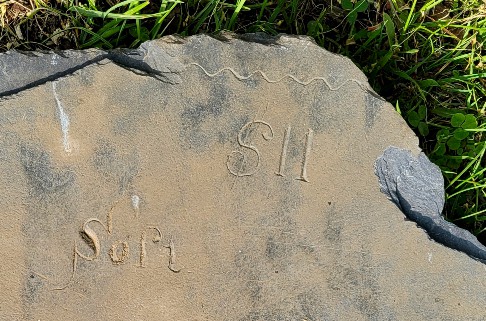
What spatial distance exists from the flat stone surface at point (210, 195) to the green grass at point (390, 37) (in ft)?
1.10

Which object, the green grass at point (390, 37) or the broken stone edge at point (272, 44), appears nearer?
the broken stone edge at point (272, 44)

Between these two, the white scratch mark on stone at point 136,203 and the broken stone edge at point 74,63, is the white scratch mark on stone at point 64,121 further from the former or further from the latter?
the white scratch mark on stone at point 136,203

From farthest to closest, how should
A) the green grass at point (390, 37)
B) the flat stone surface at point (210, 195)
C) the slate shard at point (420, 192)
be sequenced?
the green grass at point (390, 37)
the slate shard at point (420, 192)
the flat stone surface at point (210, 195)

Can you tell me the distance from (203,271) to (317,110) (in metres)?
0.50

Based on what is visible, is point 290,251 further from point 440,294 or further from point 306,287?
point 440,294

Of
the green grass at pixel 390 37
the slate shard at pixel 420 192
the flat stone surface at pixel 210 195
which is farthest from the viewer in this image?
the green grass at pixel 390 37

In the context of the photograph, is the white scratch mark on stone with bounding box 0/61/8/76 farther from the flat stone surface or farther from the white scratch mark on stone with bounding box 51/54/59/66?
the white scratch mark on stone with bounding box 51/54/59/66

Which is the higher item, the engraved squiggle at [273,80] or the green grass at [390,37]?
the engraved squiggle at [273,80]

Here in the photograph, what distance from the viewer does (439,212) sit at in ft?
5.91

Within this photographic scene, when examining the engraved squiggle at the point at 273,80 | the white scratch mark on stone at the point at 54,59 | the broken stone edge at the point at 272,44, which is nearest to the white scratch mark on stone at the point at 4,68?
the broken stone edge at the point at 272,44

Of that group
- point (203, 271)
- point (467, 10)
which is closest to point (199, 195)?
point (203, 271)

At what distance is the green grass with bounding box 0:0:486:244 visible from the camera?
2.02 metres

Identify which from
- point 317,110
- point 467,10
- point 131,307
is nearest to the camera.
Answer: point 131,307

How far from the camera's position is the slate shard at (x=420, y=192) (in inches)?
69.5
